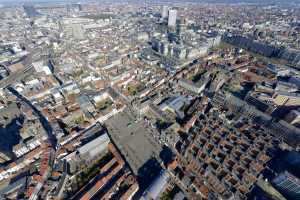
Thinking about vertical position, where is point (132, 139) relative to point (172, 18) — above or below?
below

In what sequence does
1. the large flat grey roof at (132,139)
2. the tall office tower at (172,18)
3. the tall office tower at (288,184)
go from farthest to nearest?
the tall office tower at (172,18), the large flat grey roof at (132,139), the tall office tower at (288,184)

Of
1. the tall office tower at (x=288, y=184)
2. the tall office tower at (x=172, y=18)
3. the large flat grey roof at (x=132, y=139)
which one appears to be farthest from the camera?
the tall office tower at (x=172, y=18)

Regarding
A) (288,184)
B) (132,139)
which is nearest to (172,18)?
(132,139)

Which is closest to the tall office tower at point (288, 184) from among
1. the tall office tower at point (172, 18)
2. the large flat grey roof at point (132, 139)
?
the large flat grey roof at point (132, 139)

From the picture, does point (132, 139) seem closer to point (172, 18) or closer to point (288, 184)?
point (288, 184)

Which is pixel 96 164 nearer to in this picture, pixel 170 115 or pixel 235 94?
pixel 170 115

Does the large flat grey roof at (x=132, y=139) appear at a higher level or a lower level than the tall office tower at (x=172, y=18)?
lower

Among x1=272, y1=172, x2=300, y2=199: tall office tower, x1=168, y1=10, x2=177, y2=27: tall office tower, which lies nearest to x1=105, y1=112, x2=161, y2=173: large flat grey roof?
x1=272, y1=172, x2=300, y2=199: tall office tower

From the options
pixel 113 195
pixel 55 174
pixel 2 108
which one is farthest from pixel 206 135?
pixel 2 108

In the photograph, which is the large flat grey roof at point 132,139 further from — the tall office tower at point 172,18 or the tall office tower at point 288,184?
the tall office tower at point 172,18
